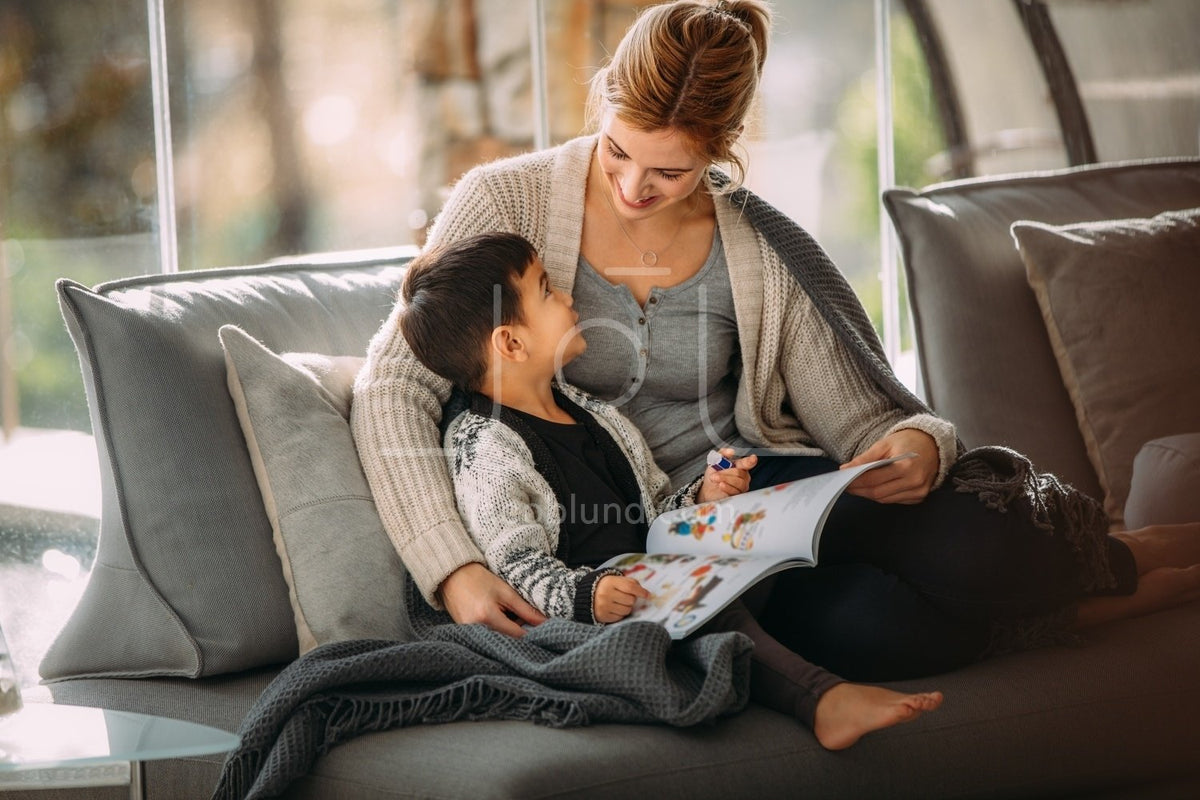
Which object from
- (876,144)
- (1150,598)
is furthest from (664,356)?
(876,144)

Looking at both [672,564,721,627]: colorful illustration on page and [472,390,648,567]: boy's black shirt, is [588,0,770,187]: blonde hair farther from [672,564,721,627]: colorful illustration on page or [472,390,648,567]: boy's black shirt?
[672,564,721,627]: colorful illustration on page

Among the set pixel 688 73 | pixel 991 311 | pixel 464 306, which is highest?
pixel 688 73

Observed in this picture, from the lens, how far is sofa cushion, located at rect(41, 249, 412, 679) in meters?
1.57

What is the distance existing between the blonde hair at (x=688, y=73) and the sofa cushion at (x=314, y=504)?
22.7 inches

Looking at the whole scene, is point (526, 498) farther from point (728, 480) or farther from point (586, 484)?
point (728, 480)

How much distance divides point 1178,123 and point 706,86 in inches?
89.1

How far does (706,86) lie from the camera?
65.0 inches

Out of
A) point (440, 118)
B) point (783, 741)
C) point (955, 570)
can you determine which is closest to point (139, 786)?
point (783, 741)

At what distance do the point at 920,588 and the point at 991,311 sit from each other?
855mm

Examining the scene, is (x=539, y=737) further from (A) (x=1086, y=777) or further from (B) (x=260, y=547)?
(A) (x=1086, y=777)

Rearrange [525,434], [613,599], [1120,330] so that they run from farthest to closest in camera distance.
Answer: [1120,330], [525,434], [613,599]

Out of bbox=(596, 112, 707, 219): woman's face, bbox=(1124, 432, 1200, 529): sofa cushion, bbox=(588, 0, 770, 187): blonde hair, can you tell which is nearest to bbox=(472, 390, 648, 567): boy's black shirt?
bbox=(596, 112, 707, 219): woman's face

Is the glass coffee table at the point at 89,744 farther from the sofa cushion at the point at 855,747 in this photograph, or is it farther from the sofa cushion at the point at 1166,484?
the sofa cushion at the point at 1166,484

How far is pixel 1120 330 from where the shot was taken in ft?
7.10
